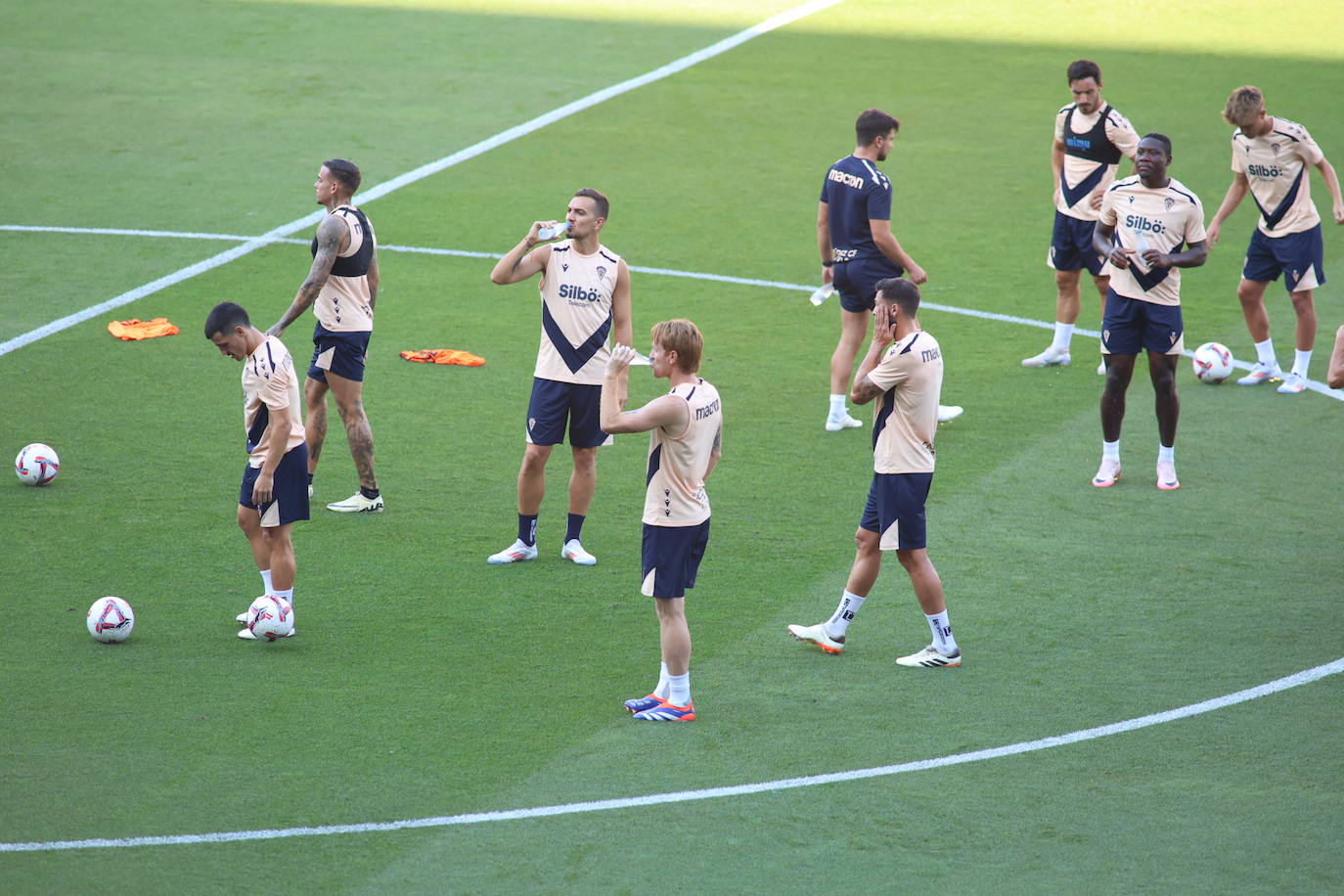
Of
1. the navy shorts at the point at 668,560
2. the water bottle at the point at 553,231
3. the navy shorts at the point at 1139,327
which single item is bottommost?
the navy shorts at the point at 668,560

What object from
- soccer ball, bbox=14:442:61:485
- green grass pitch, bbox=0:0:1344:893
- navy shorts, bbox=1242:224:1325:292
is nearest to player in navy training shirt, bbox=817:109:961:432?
green grass pitch, bbox=0:0:1344:893

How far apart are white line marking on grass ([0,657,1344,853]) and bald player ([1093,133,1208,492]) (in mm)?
3127

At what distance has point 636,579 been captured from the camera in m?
10.2

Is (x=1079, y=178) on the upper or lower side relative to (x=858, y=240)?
upper

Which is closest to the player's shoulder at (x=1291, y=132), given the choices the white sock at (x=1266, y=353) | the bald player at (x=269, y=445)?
the white sock at (x=1266, y=353)

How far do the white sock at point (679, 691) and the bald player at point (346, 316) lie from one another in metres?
3.58

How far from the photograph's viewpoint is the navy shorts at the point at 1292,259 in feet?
45.3

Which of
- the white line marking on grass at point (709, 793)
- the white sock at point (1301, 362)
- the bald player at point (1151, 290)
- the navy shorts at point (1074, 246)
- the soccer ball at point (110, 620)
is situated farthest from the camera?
the navy shorts at point (1074, 246)

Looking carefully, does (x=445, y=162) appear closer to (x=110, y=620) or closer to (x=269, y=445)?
(x=269, y=445)

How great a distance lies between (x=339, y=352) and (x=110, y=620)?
2.85 meters

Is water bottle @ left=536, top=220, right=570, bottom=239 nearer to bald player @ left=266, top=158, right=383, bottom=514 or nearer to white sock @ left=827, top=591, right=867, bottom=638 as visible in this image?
bald player @ left=266, top=158, right=383, bottom=514

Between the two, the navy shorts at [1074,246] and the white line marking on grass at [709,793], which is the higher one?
the navy shorts at [1074,246]

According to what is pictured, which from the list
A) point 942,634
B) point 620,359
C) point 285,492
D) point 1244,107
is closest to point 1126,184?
point 1244,107

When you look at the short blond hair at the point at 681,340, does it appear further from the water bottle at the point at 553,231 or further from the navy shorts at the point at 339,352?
→ the navy shorts at the point at 339,352
